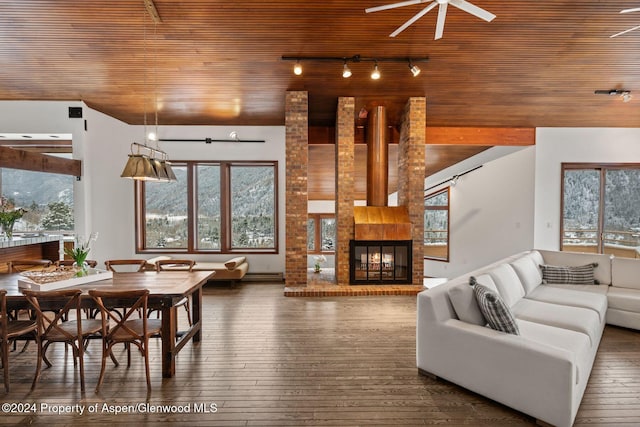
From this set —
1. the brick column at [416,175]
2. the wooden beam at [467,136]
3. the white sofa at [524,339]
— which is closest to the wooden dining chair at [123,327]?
the white sofa at [524,339]

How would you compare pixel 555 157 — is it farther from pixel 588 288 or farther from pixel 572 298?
pixel 572 298

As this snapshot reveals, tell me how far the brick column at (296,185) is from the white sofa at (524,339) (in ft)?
10.0

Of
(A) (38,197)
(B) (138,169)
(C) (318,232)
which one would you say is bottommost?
(C) (318,232)

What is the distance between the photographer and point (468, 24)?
396 centimetres

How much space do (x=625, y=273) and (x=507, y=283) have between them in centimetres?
200

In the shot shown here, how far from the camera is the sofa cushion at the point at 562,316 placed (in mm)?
2701

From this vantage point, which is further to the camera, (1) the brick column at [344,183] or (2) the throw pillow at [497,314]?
(1) the brick column at [344,183]

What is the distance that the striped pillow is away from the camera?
159 inches

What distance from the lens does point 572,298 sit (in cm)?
343

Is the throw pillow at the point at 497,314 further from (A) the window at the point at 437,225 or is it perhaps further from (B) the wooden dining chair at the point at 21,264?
(A) the window at the point at 437,225

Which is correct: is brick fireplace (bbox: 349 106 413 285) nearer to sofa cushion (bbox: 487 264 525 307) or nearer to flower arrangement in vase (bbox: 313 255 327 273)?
flower arrangement in vase (bbox: 313 255 327 273)

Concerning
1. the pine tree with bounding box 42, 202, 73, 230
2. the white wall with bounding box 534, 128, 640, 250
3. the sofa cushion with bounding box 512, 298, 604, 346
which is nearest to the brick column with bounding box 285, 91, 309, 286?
the sofa cushion with bounding box 512, 298, 604, 346

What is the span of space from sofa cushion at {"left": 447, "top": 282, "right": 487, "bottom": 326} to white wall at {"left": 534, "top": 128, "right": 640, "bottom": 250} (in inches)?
192

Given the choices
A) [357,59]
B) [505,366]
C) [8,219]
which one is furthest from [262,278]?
[505,366]
